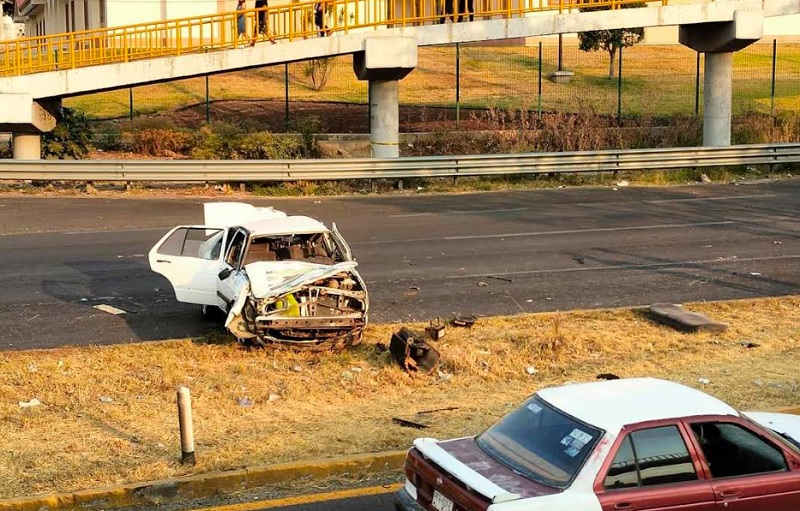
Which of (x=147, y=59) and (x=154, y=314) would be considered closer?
(x=154, y=314)

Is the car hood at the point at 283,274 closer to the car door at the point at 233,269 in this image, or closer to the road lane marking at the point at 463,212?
the car door at the point at 233,269

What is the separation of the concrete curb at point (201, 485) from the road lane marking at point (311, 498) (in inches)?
12.0

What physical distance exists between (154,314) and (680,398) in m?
8.49

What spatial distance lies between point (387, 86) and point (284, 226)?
1490 cm

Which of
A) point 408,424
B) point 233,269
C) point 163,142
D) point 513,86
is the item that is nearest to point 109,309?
point 233,269

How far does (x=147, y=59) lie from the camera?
2594cm

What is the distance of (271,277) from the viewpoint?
1121 centimetres

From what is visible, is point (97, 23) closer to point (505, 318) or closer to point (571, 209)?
point (571, 209)

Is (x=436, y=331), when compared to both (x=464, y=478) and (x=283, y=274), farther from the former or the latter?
(x=464, y=478)

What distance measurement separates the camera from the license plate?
5.91 meters

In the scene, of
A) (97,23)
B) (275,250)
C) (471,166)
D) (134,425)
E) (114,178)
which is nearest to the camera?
(134,425)

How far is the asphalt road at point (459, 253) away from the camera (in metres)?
13.5

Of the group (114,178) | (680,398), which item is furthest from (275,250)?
(114,178)

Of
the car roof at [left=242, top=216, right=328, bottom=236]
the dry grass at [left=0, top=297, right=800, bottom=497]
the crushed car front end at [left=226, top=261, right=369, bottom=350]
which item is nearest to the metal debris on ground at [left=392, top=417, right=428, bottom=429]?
the dry grass at [left=0, top=297, right=800, bottom=497]
